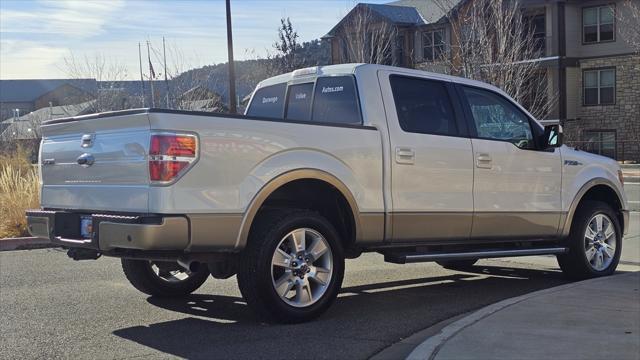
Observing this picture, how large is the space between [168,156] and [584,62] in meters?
31.4

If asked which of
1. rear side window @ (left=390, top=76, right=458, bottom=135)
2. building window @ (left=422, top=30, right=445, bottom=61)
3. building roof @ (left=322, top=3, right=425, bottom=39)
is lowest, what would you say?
rear side window @ (left=390, top=76, right=458, bottom=135)

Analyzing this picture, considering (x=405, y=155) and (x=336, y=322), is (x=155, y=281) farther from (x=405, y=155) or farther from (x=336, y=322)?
(x=405, y=155)

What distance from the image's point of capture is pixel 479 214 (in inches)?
282

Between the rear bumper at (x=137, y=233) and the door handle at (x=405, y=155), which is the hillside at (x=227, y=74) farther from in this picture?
the rear bumper at (x=137, y=233)

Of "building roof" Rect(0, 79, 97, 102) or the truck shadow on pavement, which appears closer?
the truck shadow on pavement

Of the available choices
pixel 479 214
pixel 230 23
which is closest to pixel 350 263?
pixel 479 214

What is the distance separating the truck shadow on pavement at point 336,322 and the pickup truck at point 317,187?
253mm

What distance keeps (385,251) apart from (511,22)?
20707 millimetres

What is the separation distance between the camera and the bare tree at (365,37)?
97.5ft

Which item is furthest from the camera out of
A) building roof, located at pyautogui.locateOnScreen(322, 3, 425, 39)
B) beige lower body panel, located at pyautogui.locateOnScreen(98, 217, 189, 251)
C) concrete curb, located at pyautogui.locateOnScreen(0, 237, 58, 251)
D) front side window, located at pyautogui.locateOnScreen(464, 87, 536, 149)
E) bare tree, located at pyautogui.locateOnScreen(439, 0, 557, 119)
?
building roof, located at pyautogui.locateOnScreen(322, 3, 425, 39)

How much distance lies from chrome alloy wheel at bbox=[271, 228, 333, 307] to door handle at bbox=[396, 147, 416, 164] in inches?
42.8

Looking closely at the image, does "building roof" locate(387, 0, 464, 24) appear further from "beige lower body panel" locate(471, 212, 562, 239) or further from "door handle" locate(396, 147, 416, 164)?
"door handle" locate(396, 147, 416, 164)

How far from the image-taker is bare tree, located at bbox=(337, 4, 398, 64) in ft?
97.5

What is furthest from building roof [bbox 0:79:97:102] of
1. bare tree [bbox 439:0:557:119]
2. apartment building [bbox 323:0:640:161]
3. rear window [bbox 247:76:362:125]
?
rear window [bbox 247:76:362:125]
